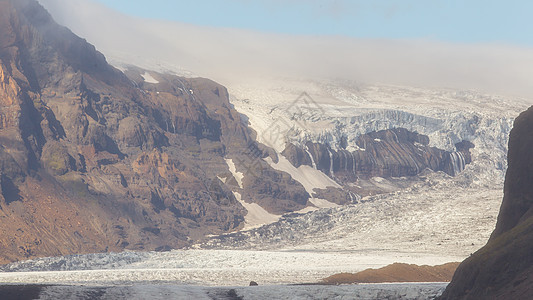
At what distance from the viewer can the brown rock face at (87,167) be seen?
133625 mm

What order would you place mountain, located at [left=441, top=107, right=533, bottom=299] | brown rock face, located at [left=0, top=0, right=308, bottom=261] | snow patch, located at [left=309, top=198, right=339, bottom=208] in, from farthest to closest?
snow patch, located at [left=309, top=198, right=339, bottom=208] < brown rock face, located at [left=0, top=0, right=308, bottom=261] < mountain, located at [left=441, top=107, right=533, bottom=299]

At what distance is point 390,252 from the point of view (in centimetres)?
10781

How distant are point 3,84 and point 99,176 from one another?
27008mm

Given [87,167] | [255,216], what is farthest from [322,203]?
[87,167]

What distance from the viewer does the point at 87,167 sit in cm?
16012

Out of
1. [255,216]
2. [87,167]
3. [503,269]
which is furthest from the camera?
[255,216]

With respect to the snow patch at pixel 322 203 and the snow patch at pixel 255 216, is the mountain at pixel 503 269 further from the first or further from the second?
the snow patch at pixel 322 203

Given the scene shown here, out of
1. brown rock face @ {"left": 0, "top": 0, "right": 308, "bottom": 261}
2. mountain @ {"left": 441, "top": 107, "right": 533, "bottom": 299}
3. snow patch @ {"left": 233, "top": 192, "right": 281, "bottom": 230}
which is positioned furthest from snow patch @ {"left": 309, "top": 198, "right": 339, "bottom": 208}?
mountain @ {"left": 441, "top": 107, "right": 533, "bottom": 299}

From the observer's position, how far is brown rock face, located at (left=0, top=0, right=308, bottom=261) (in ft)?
438

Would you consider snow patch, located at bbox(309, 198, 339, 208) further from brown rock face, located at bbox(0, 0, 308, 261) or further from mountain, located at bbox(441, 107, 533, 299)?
mountain, located at bbox(441, 107, 533, 299)

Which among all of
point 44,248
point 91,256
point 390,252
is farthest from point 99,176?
Answer: point 390,252

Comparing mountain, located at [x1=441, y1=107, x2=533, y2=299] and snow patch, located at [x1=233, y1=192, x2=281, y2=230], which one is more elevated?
mountain, located at [x1=441, y1=107, x2=533, y2=299]

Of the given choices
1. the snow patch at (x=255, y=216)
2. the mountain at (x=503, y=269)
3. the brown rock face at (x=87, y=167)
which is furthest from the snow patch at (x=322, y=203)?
the mountain at (x=503, y=269)

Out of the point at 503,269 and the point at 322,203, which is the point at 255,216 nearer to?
the point at 322,203
